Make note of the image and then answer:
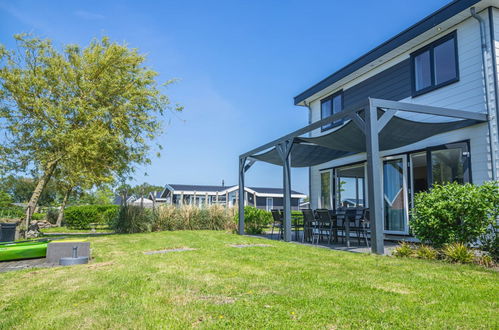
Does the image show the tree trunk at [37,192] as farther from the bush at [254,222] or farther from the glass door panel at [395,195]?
the glass door panel at [395,195]

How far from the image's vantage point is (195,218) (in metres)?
13.0

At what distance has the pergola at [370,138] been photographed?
555 cm

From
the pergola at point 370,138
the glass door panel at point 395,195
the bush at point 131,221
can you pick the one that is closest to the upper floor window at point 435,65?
the pergola at point 370,138

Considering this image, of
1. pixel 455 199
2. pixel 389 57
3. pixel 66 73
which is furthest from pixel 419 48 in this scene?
pixel 66 73

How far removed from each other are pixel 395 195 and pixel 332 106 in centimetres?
398

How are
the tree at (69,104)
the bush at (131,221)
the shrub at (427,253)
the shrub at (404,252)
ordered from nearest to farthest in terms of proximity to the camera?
the shrub at (427,253) < the shrub at (404,252) < the tree at (69,104) < the bush at (131,221)

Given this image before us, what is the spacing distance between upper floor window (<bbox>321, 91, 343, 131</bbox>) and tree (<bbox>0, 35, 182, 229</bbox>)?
5.85m

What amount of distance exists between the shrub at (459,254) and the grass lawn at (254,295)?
0.99 ft

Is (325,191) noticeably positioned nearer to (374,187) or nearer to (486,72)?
(486,72)

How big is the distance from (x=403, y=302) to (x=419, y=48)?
6.87 metres

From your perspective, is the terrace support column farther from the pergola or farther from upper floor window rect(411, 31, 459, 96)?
upper floor window rect(411, 31, 459, 96)

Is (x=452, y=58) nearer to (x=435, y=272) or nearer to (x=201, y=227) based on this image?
(x=435, y=272)

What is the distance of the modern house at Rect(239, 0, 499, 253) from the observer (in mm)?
6184

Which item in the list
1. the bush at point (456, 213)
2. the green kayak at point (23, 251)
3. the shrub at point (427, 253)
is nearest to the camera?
the bush at point (456, 213)
